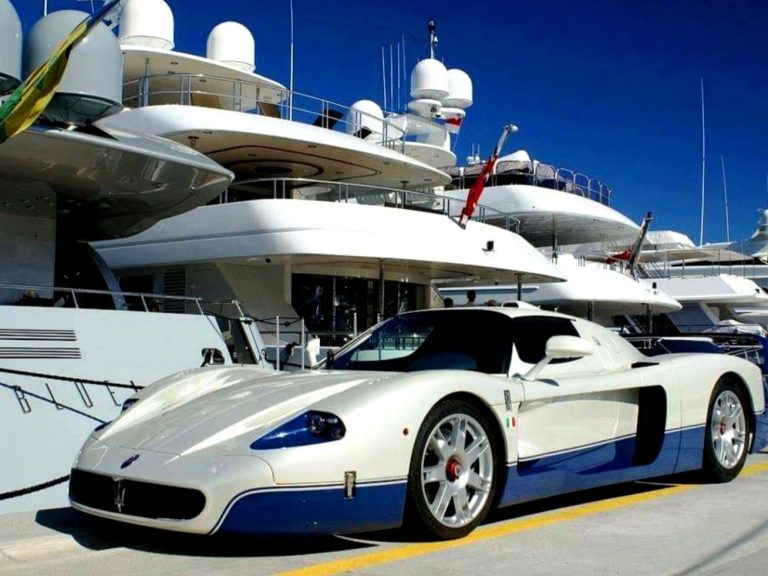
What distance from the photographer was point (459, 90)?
96.0 feet

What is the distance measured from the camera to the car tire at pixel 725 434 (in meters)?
6.67

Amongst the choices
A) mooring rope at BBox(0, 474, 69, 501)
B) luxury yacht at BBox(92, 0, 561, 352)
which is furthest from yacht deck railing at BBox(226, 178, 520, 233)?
mooring rope at BBox(0, 474, 69, 501)

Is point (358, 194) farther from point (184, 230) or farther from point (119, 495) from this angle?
point (119, 495)

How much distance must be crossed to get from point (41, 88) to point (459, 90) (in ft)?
78.0

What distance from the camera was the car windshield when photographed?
559 cm

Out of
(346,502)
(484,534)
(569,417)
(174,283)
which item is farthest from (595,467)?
(174,283)

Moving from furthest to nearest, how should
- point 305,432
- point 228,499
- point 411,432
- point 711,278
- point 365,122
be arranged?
point 711,278, point 365,122, point 411,432, point 305,432, point 228,499

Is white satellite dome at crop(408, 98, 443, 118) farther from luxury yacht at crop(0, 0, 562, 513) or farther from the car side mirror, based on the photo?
the car side mirror

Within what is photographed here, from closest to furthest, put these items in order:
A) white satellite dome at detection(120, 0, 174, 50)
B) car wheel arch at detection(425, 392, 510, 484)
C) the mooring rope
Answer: car wheel arch at detection(425, 392, 510, 484), the mooring rope, white satellite dome at detection(120, 0, 174, 50)

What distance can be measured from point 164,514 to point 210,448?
356 mm

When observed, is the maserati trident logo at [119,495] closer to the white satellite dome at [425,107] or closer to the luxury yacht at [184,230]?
the luxury yacht at [184,230]

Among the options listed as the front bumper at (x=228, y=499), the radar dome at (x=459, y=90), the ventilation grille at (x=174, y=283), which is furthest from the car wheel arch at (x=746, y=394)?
the radar dome at (x=459, y=90)

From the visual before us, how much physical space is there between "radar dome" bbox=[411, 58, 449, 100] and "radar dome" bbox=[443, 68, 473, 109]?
1.80m

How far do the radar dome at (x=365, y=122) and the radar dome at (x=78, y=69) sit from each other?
1266 centimetres
